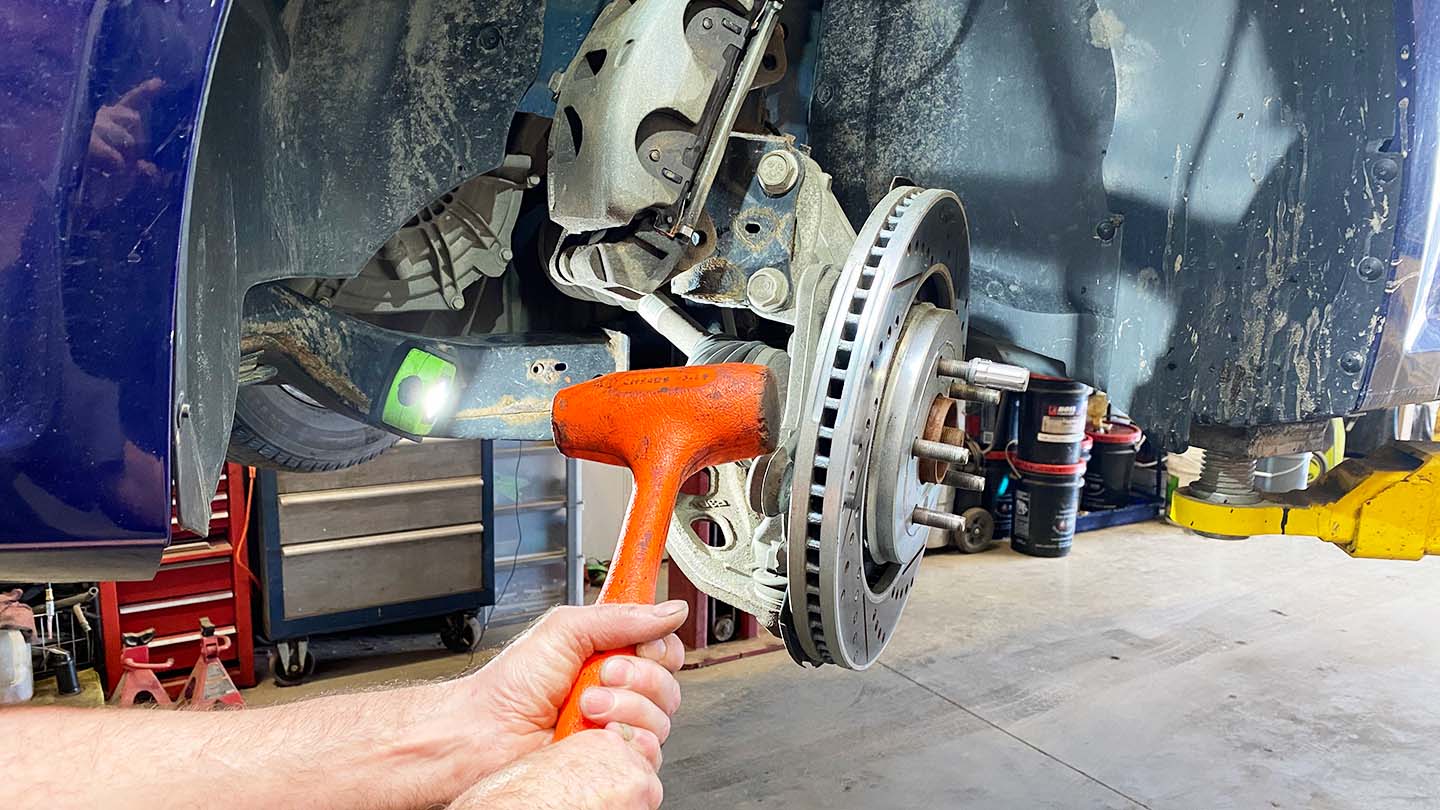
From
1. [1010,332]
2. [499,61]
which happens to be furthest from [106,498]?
[1010,332]

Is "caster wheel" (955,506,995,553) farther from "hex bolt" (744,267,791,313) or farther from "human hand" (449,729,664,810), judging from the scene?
"human hand" (449,729,664,810)

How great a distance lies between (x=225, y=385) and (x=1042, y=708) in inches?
110

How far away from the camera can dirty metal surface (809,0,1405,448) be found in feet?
5.50

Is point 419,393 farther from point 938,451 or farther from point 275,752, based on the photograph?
point 938,451

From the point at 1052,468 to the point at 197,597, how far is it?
12.1 ft

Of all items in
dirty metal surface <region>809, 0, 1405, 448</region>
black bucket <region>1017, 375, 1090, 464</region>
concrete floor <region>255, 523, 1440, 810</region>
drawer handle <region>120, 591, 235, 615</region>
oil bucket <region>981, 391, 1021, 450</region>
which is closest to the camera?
dirty metal surface <region>809, 0, 1405, 448</region>

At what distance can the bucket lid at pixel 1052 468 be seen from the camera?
4770 mm

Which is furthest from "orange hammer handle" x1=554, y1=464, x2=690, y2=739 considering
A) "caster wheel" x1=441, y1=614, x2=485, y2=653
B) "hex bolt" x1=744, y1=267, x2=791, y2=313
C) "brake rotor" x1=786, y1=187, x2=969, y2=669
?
"caster wheel" x1=441, y1=614, x2=485, y2=653

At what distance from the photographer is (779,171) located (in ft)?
4.75

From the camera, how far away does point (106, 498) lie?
2.77 feet

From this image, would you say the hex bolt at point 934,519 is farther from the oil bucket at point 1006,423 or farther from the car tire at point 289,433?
the oil bucket at point 1006,423

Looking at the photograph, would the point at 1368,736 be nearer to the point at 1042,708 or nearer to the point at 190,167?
the point at 1042,708

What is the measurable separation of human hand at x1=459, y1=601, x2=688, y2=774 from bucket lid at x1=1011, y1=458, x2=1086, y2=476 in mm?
4155

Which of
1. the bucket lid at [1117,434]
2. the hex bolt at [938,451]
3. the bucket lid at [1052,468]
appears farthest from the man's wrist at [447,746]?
the bucket lid at [1117,434]
